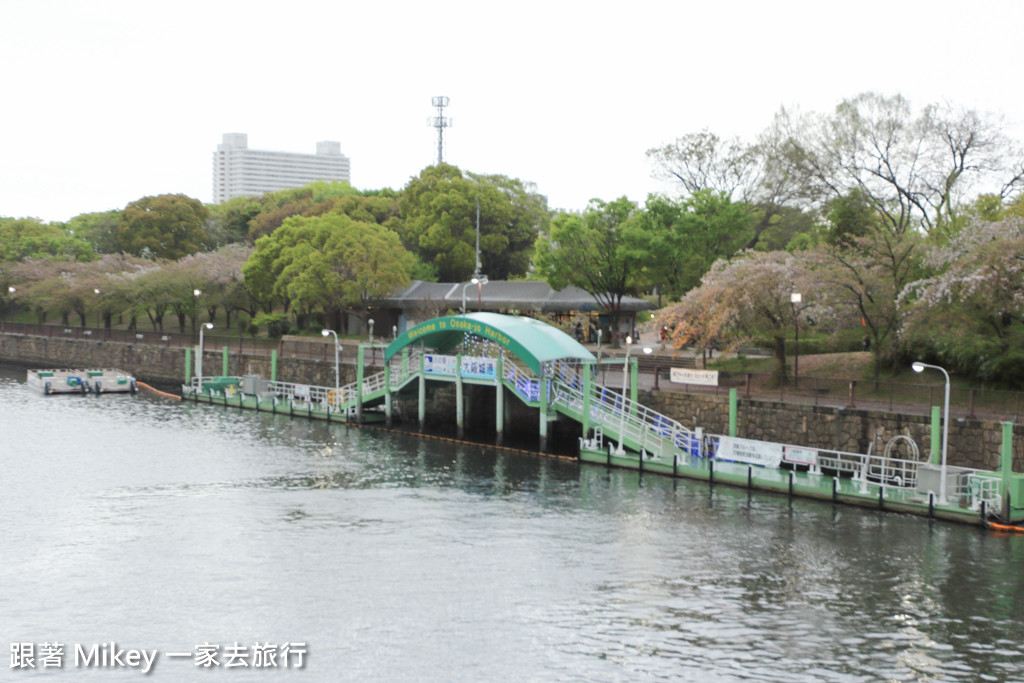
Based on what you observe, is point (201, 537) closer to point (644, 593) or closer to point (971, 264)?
point (644, 593)

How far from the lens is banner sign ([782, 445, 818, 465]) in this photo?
111 feet

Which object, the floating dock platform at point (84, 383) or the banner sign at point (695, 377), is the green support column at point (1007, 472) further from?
the floating dock platform at point (84, 383)

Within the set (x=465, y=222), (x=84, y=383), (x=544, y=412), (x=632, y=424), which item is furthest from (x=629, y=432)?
(x=465, y=222)

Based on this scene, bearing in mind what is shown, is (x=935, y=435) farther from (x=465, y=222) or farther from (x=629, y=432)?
(x=465, y=222)

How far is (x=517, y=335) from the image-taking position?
133 ft

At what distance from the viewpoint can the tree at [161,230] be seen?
358ft

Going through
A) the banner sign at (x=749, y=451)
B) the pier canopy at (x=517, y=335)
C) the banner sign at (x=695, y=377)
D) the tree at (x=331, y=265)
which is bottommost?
the banner sign at (x=749, y=451)

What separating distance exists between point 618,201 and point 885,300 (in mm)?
25736

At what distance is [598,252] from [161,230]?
6691cm

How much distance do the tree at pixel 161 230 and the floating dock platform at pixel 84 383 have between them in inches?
1742

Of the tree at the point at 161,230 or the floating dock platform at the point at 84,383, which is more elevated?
the tree at the point at 161,230

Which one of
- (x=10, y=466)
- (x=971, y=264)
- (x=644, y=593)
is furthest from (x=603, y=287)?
(x=644, y=593)

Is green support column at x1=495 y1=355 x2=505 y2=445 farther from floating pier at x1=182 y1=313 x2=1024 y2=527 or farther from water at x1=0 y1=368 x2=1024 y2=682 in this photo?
water at x1=0 y1=368 x2=1024 y2=682

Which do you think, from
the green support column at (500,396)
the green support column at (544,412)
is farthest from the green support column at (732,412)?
the green support column at (500,396)
